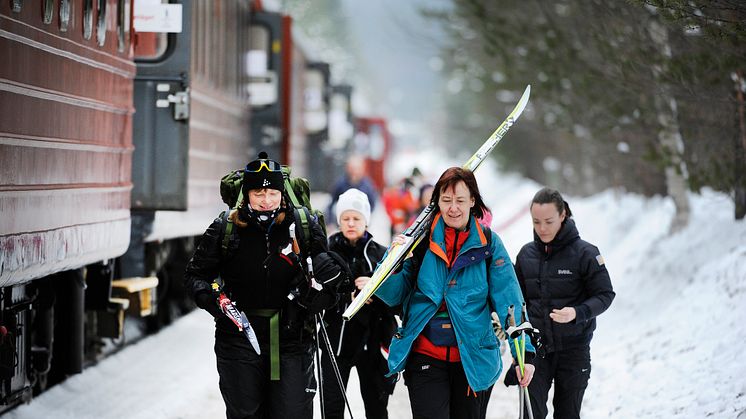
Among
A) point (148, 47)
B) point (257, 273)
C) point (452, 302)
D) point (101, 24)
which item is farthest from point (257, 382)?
point (148, 47)

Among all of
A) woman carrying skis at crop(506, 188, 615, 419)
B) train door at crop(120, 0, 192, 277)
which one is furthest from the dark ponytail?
train door at crop(120, 0, 192, 277)

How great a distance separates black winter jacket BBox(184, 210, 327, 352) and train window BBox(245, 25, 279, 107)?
9527 mm

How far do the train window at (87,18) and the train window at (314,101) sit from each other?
40.2 feet

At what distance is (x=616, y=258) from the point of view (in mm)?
14398

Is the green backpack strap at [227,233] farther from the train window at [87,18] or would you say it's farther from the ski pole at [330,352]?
the train window at [87,18]

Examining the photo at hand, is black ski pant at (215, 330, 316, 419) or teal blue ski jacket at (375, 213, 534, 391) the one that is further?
black ski pant at (215, 330, 316, 419)

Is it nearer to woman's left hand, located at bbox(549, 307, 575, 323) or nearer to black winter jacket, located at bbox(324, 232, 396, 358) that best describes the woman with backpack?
black winter jacket, located at bbox(324, 232, 396, 358)

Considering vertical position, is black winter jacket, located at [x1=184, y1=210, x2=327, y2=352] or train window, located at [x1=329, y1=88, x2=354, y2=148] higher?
train window, located at [x1=329, y1=88, x2=354, y2=148]

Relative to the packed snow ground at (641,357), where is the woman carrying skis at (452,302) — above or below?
above

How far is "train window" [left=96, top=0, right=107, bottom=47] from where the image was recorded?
25.9 ft

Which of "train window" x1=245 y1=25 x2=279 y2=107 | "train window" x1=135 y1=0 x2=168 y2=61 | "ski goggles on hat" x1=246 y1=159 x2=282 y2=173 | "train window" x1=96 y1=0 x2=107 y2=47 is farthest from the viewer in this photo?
"train window" x1=245 y1=25 x2=279 y2=107

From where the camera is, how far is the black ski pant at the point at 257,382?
554cm

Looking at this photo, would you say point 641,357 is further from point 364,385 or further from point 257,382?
point 257,382

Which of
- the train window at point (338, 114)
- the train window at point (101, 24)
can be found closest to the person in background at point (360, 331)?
the train window at point (101, 24)
